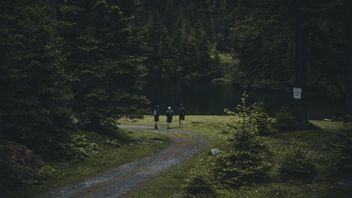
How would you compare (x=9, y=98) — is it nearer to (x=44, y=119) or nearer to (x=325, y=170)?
(x=44, y=119)

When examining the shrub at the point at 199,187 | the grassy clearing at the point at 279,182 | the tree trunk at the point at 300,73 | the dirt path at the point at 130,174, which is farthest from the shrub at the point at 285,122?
the shrub at the point at 199,187

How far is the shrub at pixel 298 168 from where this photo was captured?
23.6m

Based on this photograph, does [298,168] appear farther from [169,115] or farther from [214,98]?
[214,98]

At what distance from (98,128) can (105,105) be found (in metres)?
2.28

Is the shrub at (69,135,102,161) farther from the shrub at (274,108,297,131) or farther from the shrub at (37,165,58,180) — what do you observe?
the shrub at (274,108,297,131)

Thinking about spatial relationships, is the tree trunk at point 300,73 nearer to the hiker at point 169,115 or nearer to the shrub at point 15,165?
the hiker at point 169,115

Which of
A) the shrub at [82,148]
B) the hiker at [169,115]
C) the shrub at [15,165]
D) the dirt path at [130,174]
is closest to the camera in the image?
the dirt path at [130,174]

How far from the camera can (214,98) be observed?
90750 millimetres

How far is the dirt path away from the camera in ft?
76.2

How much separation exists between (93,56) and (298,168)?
17230 millimetres

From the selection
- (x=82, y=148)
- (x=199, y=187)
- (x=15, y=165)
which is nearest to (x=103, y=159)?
(x=82, y=148)

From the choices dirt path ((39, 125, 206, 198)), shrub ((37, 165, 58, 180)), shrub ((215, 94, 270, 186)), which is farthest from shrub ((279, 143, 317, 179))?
shrub ((37, 165, 58, 180))

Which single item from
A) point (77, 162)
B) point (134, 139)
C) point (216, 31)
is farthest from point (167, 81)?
point (77, 162)

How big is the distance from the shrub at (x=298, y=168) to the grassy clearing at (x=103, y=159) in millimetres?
9858
